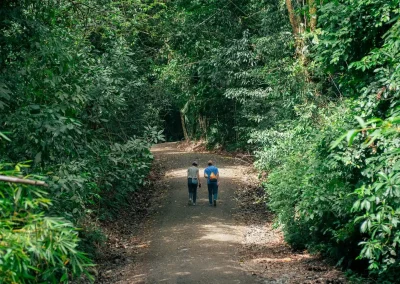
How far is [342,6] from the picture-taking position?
32.0 feet

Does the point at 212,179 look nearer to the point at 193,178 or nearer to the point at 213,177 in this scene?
the point at 213,177

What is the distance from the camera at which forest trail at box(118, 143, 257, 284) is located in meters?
11.5

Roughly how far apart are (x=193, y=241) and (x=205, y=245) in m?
0.57

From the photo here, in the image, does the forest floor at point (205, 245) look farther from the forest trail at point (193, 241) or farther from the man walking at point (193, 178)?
the man walking at point (193, 178)

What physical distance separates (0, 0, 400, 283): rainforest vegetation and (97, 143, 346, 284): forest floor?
81 centimetres

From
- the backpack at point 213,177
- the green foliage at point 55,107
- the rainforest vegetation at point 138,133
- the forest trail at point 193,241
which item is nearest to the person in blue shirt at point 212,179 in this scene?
the backpack at point 213,177

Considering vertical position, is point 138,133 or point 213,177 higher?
point 138,133

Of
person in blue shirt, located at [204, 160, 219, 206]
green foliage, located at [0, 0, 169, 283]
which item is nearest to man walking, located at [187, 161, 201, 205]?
person in blue shirt, located at [204, 160, 219, 206]

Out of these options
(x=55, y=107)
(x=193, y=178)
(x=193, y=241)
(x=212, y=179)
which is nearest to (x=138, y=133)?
(x=193, y=178)

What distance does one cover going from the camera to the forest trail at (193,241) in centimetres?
1148

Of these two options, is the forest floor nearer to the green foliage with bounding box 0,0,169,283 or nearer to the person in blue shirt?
the person in blue shirt

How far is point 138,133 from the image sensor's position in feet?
65.5

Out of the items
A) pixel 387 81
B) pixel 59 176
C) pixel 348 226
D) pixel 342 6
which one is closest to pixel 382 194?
pixel 387 81

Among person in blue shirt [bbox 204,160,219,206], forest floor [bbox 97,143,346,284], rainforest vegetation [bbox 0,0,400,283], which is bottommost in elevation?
forest floor [bbox 97,143,346,284]
